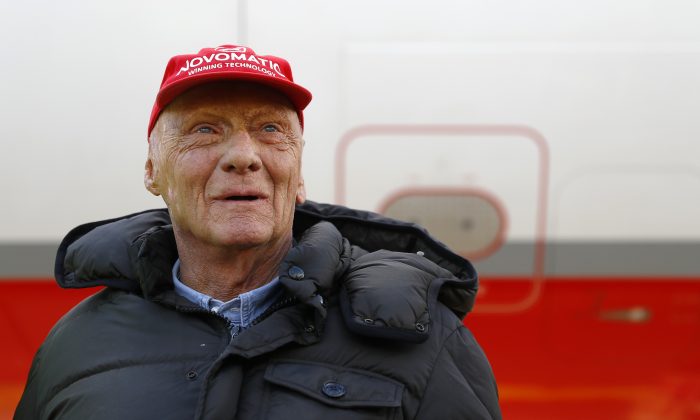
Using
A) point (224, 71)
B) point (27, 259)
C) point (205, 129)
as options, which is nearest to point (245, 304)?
point (205, 129)

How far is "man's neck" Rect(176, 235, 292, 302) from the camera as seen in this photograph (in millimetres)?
1475

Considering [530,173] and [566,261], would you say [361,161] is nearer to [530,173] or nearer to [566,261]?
[530,173]

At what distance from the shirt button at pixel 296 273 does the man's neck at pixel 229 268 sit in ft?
0.43

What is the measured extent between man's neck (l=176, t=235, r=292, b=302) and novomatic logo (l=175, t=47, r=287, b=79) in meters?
0.36

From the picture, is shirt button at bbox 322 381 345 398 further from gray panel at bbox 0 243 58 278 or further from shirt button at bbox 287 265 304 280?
gray panel at bbox 0 243 58 278

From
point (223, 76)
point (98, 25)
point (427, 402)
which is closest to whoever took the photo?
point (427, 402)

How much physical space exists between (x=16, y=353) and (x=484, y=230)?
1.80 metres

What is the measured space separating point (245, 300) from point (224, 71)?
1.49 feet

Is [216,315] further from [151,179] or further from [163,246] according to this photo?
[151,179]

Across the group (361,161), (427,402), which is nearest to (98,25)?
(361,161)

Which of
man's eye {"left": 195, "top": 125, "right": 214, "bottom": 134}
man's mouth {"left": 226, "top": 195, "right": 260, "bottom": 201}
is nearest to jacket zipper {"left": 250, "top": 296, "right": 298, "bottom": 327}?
man's mouth {"left": 226, "top": 195, "right": 260, "bottom": 201}

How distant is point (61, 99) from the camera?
2537 millimetres

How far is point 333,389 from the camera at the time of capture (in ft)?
4.05

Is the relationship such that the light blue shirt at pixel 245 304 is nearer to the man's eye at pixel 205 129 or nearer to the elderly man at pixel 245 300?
the elderly man at pixel 245 300
